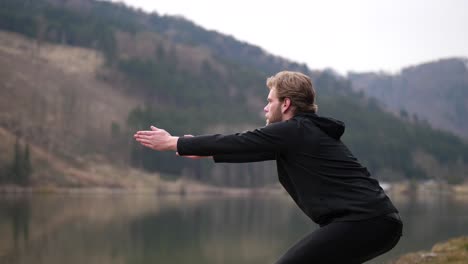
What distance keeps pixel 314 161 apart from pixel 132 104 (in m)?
145

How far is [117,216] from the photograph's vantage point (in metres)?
47.5

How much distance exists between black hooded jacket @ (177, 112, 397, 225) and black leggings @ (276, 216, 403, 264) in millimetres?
64

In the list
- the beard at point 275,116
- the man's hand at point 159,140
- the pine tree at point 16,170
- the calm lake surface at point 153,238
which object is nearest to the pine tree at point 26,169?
the pine tree at point 16,170

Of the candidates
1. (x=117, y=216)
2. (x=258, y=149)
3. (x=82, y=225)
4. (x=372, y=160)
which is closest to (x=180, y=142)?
(x=258, y=149)

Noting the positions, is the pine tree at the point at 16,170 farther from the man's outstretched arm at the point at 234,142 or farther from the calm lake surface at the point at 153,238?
the man's outstretched arm at the point at 234,142

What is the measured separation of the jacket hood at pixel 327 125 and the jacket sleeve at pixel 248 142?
0.19m

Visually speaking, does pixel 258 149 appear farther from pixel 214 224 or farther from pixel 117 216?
pixel 117 216

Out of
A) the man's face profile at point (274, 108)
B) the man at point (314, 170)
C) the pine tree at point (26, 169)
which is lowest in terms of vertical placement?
the pine tree at point (26, 169)

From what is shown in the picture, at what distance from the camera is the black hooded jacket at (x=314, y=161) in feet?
15.5

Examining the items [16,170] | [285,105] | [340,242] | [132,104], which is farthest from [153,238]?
[132,104]

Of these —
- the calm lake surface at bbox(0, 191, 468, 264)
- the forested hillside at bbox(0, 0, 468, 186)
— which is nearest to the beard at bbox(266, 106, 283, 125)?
the calm lake surface at bbox(0, 191, 468, 264)

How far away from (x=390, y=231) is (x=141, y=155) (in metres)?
120

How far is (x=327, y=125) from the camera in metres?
4.93

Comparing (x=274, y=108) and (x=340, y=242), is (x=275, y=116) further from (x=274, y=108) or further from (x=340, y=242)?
(x=340, y=242)
